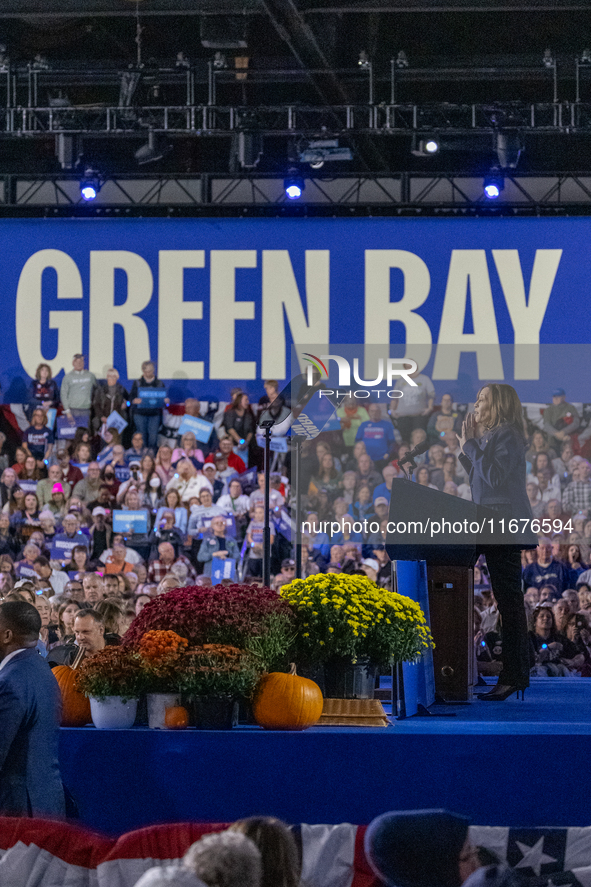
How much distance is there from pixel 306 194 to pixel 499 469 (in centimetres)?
904

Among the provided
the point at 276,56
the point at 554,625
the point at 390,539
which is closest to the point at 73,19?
the point at 276,56

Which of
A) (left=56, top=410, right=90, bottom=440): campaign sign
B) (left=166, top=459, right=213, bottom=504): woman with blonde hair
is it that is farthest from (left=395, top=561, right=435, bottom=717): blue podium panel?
(left=56, top=410, right=90, bottom=440): campaign sign

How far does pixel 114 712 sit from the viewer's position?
2795mm

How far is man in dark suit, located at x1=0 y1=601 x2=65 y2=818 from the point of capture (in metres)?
2.71

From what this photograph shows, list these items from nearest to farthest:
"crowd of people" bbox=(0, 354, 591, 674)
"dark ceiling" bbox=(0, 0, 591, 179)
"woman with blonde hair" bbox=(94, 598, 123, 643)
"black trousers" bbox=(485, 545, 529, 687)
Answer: "black trousers" bbox=(485, 545, 529, 687), "woman with blonde hair" bbox=(94, 598, 123, 643), "dark ceiling" bbox=(0, 0, 591, 179), "crowd of people" bbox=(0, 354, 591, 674)

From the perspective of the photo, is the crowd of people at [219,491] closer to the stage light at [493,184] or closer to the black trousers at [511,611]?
the stage light at [493,184]

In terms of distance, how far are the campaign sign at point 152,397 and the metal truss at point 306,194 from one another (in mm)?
2102

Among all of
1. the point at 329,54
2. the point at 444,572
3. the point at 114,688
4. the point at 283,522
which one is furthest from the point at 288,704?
the point at 329,54

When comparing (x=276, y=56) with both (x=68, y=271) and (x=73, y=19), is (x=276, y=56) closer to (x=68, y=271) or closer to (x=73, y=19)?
(x=73, y=19)

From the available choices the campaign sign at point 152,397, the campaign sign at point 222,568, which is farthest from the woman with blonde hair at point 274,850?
the campaign sign at point 152,397

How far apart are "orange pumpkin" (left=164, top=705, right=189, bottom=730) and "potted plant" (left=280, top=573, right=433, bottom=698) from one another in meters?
0.44

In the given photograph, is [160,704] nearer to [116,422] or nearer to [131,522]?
[131,522]

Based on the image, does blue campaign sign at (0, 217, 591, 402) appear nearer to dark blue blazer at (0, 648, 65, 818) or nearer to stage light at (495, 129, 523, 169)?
stage light at (495, 129, 523, 169)

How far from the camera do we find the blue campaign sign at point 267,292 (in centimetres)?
1124
